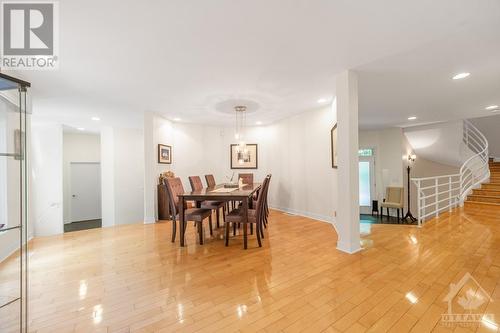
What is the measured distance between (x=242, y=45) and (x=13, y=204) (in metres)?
3.96

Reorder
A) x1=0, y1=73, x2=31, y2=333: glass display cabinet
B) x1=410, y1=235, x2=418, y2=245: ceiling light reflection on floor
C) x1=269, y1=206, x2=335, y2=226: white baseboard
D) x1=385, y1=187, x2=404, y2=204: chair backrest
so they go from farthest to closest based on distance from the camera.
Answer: x1=385, y1=187, x2=404, y2=204: chair backrest < x1=269, y1=206, x2=335, y2=226: white baseboard < x1=410, y1=235, x2=418, y2=245: ceiling light reflection on floor < x1=0, y1=73, x2=31, y2=333: glass display cabinet

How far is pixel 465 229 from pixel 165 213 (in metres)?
5.67

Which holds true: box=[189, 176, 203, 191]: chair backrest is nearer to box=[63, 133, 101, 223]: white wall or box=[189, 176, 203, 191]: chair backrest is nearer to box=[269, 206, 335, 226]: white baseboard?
box=[269, 206, 335, 226]: white baseboard

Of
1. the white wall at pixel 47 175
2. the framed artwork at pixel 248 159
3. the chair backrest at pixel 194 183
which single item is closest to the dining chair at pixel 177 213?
the chair backrest at pixel 194 183

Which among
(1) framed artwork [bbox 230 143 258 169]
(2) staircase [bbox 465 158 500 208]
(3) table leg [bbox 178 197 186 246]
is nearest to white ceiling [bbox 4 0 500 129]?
(3) table leg [bbox 178 197 186 246]

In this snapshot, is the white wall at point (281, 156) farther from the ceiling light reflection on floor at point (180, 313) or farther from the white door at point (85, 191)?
the white door at point (85, 191)

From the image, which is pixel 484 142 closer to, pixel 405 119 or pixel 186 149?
pixel 405 119

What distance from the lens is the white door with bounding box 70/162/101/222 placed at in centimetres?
678

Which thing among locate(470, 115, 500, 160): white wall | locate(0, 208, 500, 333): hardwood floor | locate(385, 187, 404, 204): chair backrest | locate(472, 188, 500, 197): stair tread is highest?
locate(470, 115, 500, 160): white wall

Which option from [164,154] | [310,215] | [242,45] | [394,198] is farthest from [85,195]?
[394,198]

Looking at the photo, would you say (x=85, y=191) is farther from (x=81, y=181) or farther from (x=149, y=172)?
(x=149, y=172)

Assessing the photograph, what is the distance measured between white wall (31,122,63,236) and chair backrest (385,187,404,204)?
9.23 meters

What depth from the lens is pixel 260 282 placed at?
6.79 feet

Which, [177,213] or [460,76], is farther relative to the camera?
[177,213]
